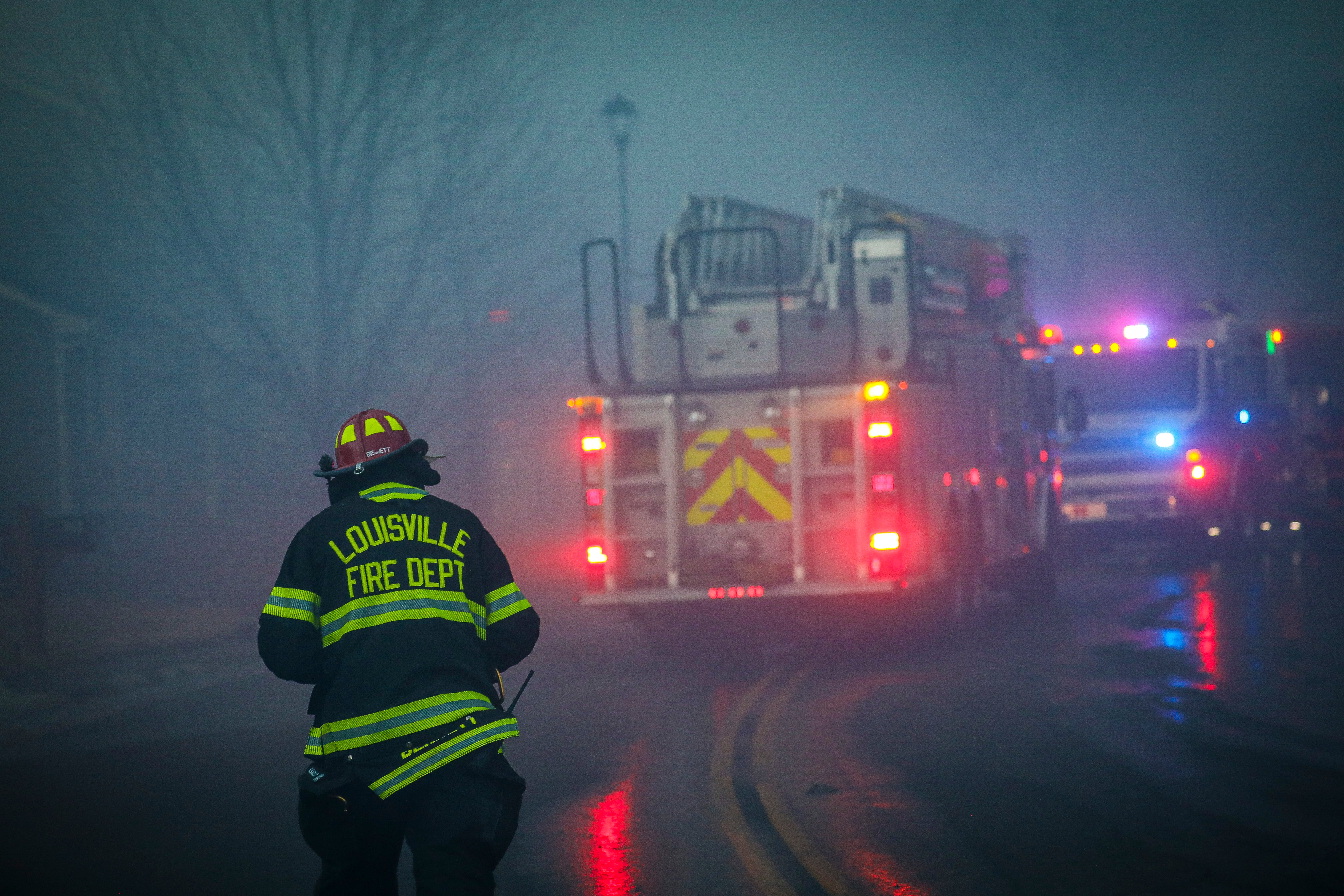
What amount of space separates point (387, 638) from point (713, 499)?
29.1 feet

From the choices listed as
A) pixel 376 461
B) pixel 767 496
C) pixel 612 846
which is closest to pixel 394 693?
pixel 376 461

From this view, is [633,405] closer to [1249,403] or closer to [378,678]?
[378,678]

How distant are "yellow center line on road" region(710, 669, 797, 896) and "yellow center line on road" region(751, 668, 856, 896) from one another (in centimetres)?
13

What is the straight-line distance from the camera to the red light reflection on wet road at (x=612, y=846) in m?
6.19

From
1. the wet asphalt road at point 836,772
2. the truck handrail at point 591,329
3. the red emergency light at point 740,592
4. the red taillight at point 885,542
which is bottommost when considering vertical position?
the wet asphalt road at point 836,772

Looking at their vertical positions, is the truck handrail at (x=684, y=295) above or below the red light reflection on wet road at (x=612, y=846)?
above

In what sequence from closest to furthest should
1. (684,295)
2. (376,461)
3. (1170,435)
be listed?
(376,461)
(684,295)
(1170,435)

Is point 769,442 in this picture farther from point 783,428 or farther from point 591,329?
point 591,329

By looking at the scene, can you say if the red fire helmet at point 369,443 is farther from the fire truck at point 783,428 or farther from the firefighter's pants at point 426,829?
the fire truck at point 783,428

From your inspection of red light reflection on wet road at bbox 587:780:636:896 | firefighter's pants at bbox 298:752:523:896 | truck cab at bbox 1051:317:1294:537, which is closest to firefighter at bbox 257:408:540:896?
firefighter's pants at bbox 298:752:523:896

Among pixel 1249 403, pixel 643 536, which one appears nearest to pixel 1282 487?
pixel 1249 403

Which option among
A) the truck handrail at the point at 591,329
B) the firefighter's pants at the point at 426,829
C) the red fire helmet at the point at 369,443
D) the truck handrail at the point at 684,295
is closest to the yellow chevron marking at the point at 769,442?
the truck handrail at the point at 684,295

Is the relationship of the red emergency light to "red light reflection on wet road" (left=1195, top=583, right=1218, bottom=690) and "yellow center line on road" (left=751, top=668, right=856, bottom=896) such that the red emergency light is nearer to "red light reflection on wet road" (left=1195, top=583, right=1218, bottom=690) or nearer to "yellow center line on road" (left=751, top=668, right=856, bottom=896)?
"yellow center line on road" (left=751, top=668, right=856, bottom=896)

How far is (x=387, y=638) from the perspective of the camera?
4.06 metres
